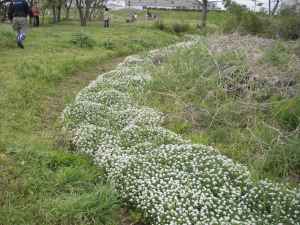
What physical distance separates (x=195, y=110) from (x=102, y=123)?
158cm

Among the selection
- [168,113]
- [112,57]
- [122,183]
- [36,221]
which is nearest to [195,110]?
[168,113]

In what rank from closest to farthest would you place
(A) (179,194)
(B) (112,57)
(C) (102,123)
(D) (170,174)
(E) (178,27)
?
(A) (179,194) < (D) (170,174) < (C) (102,123) < (B) (112,57) < (E) (178,27)

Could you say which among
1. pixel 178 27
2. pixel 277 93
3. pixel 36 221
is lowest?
pixel 36 221

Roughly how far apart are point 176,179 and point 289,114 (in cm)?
241

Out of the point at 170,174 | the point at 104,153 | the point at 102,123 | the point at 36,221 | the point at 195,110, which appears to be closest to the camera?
the point at 36,221

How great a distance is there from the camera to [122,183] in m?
3.91

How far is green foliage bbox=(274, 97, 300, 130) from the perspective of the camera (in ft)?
17.3

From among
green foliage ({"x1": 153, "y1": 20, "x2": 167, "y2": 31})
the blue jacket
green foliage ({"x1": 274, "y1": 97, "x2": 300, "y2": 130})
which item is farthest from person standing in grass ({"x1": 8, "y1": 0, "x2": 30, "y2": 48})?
green foliage ({"x1": 153, "y1": 20, "x2": 167, "y2": 31})

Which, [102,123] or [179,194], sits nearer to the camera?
[179,194]

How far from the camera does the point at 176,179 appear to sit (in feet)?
12.7

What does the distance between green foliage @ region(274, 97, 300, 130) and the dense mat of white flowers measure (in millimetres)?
1511

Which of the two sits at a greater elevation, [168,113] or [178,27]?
[178,27]

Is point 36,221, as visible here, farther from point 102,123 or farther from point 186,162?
point 102,123

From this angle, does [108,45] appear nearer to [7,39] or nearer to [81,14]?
[7,39]
